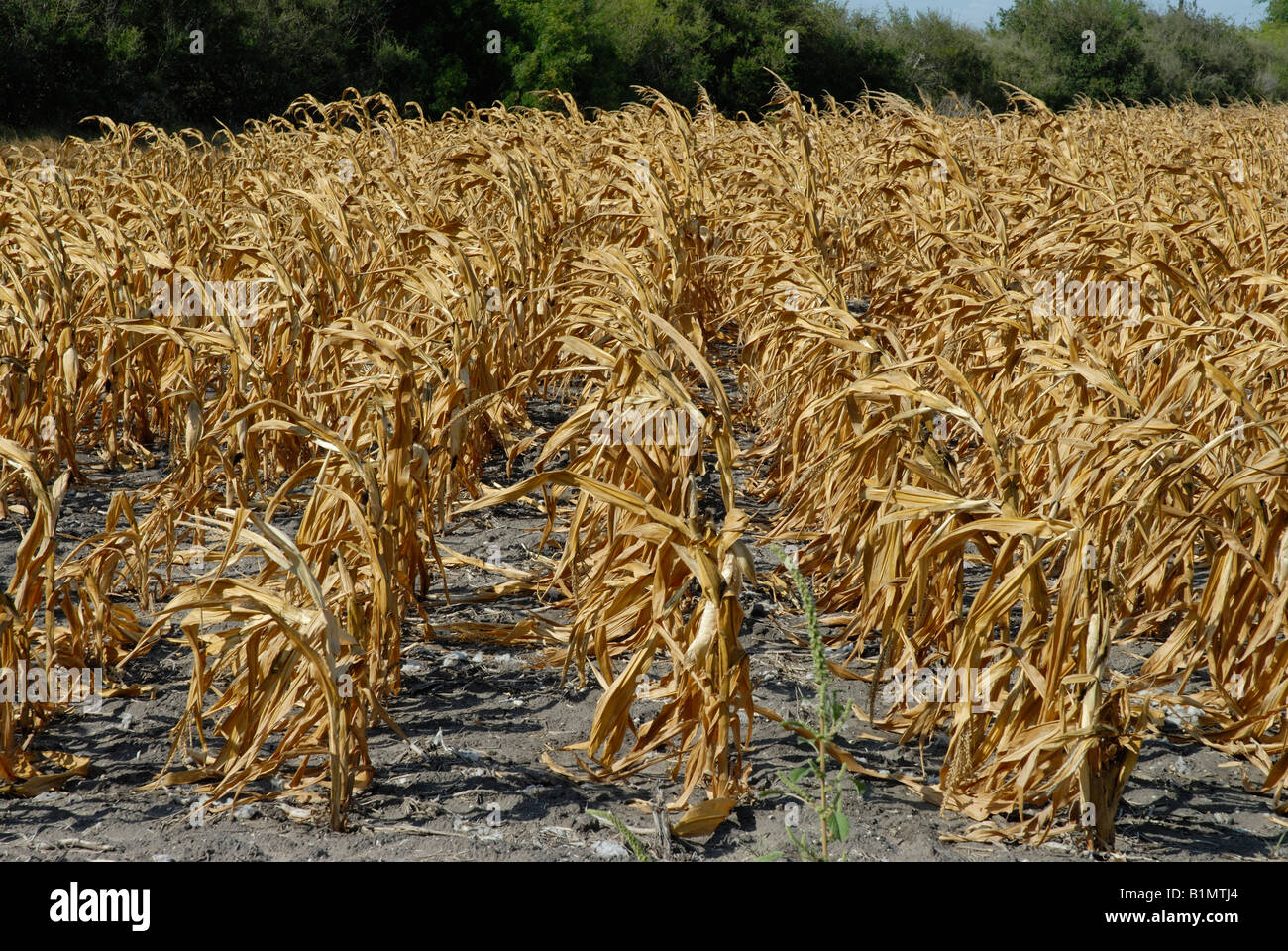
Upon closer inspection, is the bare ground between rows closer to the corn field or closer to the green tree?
the corn field

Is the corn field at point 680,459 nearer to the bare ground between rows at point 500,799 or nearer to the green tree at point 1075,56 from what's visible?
the bare ground between rows at point 500,799

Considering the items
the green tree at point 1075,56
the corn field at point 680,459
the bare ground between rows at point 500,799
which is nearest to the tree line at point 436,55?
the green tree at point 1075,56

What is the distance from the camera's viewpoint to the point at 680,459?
2.46 metres

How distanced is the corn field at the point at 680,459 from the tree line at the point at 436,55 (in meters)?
5.36

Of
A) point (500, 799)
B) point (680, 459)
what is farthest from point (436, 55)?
point (500, 799)

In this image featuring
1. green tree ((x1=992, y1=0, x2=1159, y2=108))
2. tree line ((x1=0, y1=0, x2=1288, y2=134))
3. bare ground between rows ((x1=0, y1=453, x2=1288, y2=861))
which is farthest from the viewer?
green tree ((x1=992, y1=0, x2=1159, y2=108))

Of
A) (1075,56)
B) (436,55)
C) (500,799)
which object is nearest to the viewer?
(500,799)

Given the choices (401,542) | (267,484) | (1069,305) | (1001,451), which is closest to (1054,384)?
(1001,451)

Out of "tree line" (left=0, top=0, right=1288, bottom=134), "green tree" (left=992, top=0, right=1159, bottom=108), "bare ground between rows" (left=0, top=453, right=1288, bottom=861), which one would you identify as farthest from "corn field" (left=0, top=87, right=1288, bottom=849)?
"green tree" (left=992, top=0, right=1159, bottom=108)

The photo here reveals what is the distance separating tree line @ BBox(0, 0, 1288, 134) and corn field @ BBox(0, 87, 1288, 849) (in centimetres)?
536

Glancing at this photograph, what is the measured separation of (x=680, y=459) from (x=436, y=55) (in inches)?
675

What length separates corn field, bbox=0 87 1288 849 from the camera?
2.09 m

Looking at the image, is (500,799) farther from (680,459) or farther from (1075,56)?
(1075,56)

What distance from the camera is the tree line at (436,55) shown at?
14.5 meters
